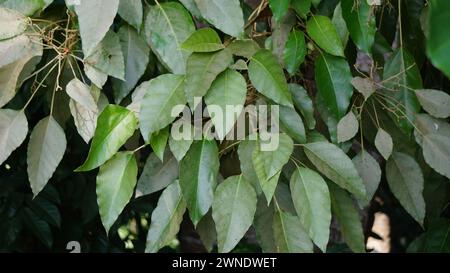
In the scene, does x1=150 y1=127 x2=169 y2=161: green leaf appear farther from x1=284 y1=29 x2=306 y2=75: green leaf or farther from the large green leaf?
x1=284 y1=29 x2=306 y2=75: green leaf

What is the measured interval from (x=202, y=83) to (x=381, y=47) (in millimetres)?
426

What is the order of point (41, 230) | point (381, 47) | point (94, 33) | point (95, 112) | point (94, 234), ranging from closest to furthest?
point (94, 33) < point (95, 112) < point (381, 47) < point (41, 230) < point (94, 234)

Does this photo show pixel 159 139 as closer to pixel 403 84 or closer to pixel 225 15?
pixel 225 15

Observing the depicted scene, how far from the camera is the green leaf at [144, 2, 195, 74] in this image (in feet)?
3.25

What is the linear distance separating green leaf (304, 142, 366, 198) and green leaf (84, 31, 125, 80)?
323mm

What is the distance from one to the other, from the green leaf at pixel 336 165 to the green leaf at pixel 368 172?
0.08 meters

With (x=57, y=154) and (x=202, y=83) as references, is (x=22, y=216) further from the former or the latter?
(x=202, y=83)

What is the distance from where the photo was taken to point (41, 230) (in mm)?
1798

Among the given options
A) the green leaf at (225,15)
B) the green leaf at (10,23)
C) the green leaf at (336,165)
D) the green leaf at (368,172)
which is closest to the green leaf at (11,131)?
A: the green leaf at (10,23)

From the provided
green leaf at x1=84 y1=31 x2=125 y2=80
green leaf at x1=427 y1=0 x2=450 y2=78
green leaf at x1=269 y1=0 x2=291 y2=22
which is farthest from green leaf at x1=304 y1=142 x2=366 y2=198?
green leaf at x1=427 y1=0 x2=450 y2=78

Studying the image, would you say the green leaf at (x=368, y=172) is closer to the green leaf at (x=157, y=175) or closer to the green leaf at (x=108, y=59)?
the green leaf at (x=157, y=175)

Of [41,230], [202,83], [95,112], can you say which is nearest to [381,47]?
[202,83]

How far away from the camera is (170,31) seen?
1011mm

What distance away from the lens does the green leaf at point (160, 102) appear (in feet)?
3.06
